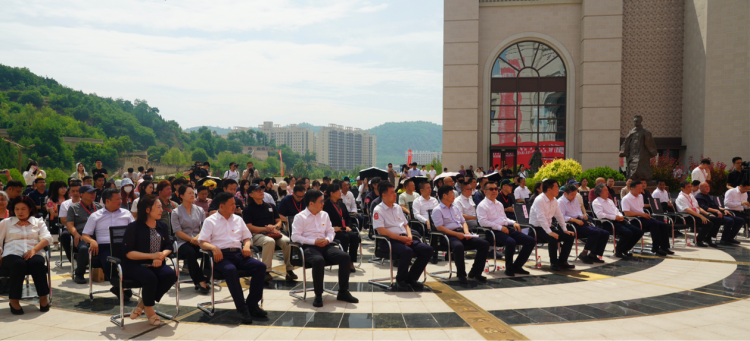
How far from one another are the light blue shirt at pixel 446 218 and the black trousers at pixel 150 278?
3875mm

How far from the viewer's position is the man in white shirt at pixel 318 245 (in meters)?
5.31

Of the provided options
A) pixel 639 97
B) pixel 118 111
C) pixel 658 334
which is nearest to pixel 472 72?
Result: pixel 639 97

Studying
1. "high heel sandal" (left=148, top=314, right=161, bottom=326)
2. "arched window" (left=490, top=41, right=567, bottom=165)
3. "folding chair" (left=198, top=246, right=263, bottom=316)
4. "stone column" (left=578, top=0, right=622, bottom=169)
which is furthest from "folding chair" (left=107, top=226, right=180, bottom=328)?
"stone column" (left=578, top=0, right=622, bottom=169)

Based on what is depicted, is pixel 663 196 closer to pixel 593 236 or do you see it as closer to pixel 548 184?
pixel 593 236

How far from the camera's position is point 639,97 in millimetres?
23000

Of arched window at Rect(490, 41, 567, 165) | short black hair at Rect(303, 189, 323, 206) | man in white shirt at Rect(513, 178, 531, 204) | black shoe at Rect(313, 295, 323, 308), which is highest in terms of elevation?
arched window at Rect(490, 41, 567, 165)

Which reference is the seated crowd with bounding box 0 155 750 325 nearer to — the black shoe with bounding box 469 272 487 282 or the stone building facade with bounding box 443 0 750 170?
the black shoe with bounding box 469 272 487 282

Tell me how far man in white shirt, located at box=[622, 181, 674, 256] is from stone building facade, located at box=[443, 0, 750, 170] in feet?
47.0

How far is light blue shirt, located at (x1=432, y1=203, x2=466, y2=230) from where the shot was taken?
685 centimetres

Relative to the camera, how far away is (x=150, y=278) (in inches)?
177

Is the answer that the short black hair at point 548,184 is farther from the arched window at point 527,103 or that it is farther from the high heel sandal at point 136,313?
the arched window at point 527,103

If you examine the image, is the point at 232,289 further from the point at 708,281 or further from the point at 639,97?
the point at 639,97

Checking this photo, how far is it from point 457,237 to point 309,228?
7.70 feet

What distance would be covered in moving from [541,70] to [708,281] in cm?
1889
